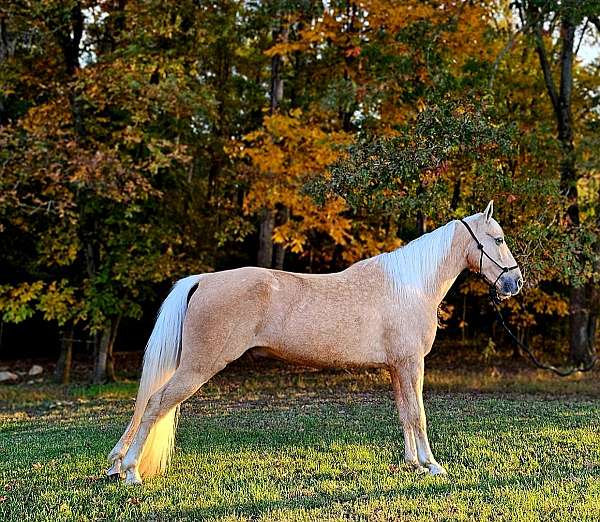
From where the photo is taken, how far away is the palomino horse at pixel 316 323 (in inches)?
217

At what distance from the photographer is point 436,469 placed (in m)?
5.66

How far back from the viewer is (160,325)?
5672 millimetres

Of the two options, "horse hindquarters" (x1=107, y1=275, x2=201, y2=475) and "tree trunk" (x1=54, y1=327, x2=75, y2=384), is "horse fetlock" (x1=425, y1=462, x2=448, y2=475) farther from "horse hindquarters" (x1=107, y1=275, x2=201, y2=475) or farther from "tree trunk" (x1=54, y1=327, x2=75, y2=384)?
"tree trunk" (x1=54, y1=327, x2=75, y2=384)

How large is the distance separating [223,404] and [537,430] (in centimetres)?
459

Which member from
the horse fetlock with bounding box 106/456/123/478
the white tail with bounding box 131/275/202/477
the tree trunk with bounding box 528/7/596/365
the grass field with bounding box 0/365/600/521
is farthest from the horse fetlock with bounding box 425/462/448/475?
the tree trunk with bounding box 528/7/596/365

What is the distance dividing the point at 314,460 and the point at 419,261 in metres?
1.95

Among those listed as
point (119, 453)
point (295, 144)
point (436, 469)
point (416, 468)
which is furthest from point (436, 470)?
point (295, 144)

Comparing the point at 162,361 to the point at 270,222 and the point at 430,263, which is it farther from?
the point at 270,222

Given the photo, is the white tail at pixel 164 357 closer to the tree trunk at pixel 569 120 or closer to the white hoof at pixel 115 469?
the white hoof at pixel 115 469

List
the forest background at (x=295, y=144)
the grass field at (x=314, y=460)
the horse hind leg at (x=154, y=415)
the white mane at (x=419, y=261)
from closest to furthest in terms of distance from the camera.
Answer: the grass field at (x=314, y=460), the horse hind leg at (x=154, y=415), the white mane at (x=419, y=261), the forest background at (x=295, y=144)

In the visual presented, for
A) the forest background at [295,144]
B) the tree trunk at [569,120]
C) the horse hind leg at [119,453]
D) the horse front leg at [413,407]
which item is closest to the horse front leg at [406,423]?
the horse front leg at [413,407]

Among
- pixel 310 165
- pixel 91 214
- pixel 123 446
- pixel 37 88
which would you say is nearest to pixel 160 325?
pixel 123 446

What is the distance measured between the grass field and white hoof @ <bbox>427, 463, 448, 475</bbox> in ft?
0.40

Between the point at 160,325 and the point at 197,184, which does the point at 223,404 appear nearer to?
the point at 160,325
